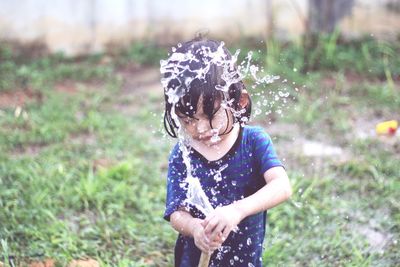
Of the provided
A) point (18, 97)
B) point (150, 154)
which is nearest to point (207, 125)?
point (150, 154)

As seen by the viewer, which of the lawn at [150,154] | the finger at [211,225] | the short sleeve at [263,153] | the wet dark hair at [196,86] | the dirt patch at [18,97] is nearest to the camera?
the finger at [211,225]

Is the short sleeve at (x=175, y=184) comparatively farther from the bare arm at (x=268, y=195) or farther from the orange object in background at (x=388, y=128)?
the orange object in background at (x=388, y=128)

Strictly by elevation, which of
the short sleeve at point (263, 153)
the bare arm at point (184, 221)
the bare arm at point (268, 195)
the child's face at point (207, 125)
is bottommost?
the bare arm at point (184, 221)

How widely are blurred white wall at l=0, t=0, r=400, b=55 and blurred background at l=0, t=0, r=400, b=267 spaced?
0.01m

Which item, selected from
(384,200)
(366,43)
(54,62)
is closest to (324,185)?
(384,200)

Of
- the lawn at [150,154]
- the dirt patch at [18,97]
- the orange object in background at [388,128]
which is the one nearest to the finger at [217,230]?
the lawn at [150,154]

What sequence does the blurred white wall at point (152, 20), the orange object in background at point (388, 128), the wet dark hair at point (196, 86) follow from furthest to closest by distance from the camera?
the blurred white wall at point (152, 20)
the orange object in background at point (388, 128)
the wet dark hair at point (196, 86)

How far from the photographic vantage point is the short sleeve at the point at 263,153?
2057mm

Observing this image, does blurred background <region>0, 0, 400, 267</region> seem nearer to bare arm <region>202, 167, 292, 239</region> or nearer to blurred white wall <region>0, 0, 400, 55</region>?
blurred white wall <region>0, 0, 400, 55</region>

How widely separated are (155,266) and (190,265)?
627mm

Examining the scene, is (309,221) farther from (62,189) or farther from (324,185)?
(62,189)

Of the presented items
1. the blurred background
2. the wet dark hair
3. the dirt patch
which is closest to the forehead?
the wet dark hair

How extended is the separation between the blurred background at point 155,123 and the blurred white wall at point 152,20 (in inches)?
0.4

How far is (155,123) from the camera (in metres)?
4.56
